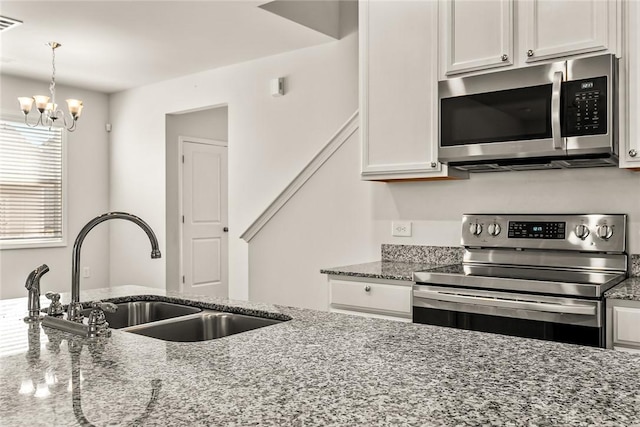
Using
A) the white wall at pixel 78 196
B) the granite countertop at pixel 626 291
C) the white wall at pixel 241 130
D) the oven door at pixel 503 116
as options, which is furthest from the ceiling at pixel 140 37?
the granite countertop at pixel 626 291

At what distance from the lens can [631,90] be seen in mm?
2414

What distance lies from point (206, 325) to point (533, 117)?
70.5 inches

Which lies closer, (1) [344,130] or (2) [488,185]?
(2) [488,185]

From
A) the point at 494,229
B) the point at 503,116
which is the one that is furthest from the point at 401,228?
the point at 503,116

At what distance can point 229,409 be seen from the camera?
851 millimetres

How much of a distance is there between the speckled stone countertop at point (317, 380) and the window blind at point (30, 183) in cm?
498

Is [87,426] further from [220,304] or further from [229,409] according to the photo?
[220,304]

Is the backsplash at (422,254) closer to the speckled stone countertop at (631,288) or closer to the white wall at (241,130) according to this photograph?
the speckled stone countertop at (631,288)

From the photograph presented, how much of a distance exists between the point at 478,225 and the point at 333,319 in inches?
68.4

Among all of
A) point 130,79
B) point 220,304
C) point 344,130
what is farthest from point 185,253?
point 220,304

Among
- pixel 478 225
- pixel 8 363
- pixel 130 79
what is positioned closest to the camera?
pixel 8 363

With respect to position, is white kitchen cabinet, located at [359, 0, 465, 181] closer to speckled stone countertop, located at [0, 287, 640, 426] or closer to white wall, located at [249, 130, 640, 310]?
white wall, located at [249, 130, 640, 310]

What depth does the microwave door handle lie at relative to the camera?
2.48m

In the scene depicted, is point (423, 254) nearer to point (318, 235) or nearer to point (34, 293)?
point (318, 235)
